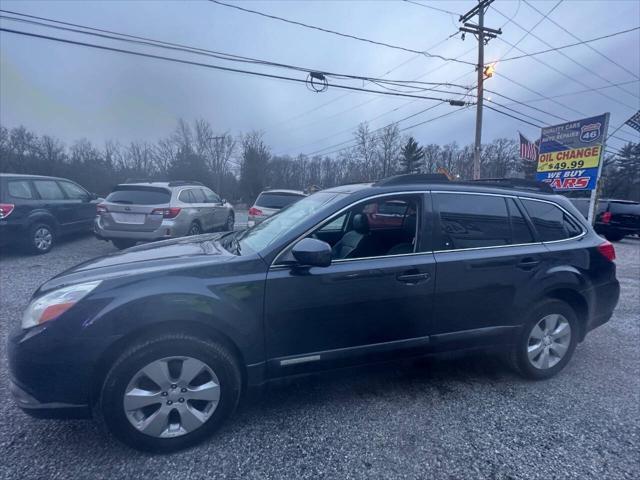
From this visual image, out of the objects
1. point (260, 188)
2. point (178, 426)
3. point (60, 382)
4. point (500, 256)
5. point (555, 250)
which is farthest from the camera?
point (260, 188)

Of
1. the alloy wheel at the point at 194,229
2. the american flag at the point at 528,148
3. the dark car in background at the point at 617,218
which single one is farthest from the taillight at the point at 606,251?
the american flag at the point at 528,148

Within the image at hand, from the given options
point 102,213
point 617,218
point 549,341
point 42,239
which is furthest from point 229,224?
point 617,218

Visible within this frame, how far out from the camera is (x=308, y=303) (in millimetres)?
2260

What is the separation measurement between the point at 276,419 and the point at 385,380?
1.04 metres

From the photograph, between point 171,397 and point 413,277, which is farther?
point 413,277

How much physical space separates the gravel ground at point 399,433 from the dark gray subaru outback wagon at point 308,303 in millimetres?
222

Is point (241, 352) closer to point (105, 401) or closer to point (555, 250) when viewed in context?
point (105, 401)

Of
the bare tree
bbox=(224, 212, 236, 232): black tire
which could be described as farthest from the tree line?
bbox=(224, 212, 236, 232): black tire

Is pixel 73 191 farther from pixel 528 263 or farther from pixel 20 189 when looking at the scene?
pixel 528 263

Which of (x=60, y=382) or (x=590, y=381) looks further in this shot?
(x=590, y=381)

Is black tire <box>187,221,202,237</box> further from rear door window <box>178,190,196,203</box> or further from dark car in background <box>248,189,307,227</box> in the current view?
dark car in background <box>248,189,307,227</box>

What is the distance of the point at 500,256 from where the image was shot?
2.73m

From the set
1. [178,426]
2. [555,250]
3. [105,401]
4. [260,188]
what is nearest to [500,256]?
[555,250]

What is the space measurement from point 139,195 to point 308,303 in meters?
6.23
